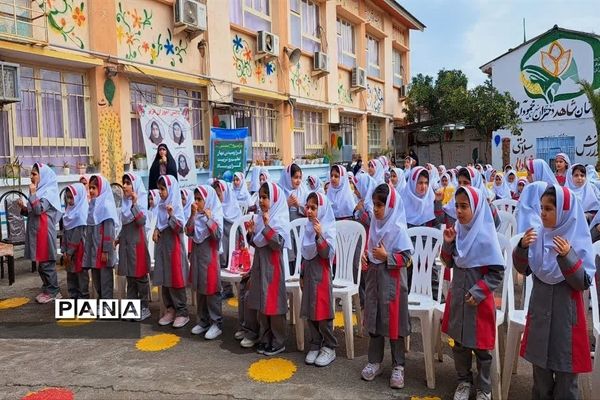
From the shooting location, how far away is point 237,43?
11.4m

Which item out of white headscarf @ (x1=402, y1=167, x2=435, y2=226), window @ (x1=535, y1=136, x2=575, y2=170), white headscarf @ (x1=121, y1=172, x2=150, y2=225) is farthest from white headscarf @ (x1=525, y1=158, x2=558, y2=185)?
window @ (x1=535, y1=136, x2=575, y2=170)

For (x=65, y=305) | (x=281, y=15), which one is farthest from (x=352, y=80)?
(x=65, y=305)

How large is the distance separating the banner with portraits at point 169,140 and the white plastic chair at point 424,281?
5060mm

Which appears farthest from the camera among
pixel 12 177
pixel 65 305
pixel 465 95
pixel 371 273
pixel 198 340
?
pixel 465 95

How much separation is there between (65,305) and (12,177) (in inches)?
109

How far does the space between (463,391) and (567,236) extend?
1162 mm

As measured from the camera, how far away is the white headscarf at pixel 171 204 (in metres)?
4.60

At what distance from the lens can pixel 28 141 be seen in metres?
7.45

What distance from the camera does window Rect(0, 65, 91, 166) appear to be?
23.9ft

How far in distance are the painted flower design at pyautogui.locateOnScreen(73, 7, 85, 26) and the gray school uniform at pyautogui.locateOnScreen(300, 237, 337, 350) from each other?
6.31 metres

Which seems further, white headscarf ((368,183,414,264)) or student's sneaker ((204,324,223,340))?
student's sneaker ((204,324,223,340))

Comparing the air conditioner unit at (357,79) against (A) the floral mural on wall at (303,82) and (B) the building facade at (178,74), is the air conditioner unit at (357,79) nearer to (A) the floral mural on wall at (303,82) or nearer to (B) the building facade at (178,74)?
(B) the building facade at (178,74)

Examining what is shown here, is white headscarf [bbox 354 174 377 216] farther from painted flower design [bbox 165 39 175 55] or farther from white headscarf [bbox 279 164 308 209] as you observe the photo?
painted flower design [bbox 165 39 175 55]

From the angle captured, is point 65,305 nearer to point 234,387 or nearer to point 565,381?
point 234,387
